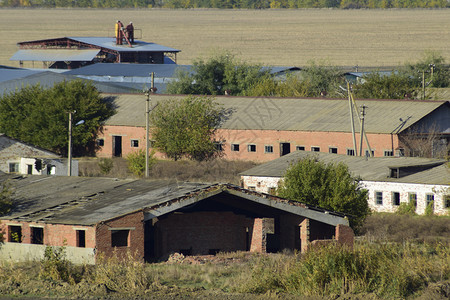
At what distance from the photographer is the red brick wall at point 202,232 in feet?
121

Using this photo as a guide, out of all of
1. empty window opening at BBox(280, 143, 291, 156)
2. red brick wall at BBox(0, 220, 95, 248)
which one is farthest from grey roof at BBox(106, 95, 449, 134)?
red brick wall at BBox(0, 220, 95, 248)

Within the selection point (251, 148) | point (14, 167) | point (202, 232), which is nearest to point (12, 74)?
point (251, 148)

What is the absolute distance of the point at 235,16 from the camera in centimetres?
19762

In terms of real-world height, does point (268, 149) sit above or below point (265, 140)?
below

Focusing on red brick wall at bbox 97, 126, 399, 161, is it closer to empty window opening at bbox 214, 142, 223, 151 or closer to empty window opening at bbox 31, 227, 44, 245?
empty window opening at bbox 214, 142, 223, 151

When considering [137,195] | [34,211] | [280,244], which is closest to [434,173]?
[280,244]

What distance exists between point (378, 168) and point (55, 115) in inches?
1104

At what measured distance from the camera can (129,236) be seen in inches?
1340

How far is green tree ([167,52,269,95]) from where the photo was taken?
88812mm

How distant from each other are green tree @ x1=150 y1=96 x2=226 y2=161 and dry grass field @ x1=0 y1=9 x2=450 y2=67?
61.2 m

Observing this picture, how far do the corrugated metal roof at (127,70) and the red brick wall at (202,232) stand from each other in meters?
60.2

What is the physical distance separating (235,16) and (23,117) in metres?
127

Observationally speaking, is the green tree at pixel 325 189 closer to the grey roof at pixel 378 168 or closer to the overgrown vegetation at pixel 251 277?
the overgrown vegetation at pixel 251 277

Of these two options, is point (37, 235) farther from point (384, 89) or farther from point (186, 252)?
point (384, 89)
